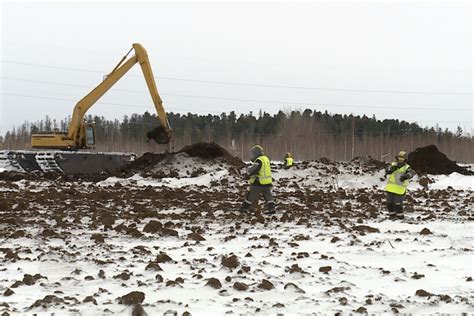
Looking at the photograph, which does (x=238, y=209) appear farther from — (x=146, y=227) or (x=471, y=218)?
(x=471, y=218)

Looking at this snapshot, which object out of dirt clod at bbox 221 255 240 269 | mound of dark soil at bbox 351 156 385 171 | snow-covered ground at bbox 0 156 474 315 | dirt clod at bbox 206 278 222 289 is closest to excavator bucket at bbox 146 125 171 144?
mound of dark soil at bbox 351 156 385 171

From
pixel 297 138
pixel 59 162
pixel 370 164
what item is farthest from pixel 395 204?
pixel 297 138

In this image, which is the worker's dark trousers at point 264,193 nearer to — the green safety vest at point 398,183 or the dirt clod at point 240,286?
the green safety vest at point 398,183

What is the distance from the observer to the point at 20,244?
8.88m

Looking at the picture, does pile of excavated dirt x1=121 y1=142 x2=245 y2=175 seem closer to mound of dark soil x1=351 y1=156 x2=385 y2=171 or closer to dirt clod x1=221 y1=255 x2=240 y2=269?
mound of dark soil x1=351 y1=156 x2=385 y2=171

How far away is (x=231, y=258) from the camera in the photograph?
7.32 m

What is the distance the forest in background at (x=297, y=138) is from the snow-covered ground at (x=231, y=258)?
18099 millimetres

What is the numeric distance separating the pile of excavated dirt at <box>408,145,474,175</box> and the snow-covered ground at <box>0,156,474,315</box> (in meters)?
13.6

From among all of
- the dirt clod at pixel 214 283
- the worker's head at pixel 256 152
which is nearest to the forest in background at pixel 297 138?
the worker's head at pixel 256 152

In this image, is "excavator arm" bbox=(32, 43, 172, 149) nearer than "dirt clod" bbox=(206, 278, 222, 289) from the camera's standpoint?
No

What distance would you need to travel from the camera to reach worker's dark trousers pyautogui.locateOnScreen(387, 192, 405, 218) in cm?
1230

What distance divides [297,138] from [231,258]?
171 ft

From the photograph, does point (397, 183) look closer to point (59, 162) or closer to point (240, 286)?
point (240, 286)

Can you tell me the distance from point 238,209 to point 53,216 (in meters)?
4.48
